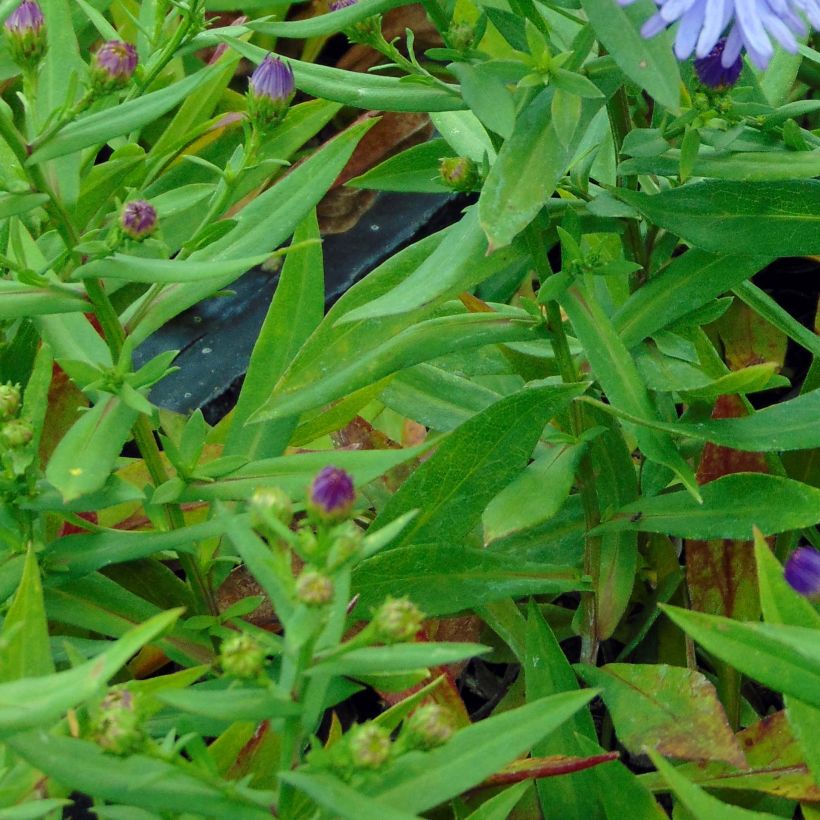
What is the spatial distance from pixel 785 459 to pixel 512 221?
555 millimetres

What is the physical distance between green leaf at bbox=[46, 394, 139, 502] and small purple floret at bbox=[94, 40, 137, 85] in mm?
223

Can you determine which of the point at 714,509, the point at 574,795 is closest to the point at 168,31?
the point at 714,509

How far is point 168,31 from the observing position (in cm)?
125

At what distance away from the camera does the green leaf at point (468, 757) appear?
0.66 m

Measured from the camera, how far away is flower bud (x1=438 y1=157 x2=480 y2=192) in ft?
2.97

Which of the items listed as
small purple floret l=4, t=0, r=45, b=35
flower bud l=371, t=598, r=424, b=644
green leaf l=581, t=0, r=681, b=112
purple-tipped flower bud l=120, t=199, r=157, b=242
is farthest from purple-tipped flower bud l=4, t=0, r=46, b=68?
flower bud l=371, t=598, r=424, b=644

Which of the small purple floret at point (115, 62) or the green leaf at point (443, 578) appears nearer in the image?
the small purple floret at point (115, 62)

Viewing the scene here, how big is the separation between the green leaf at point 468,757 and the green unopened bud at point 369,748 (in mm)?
54

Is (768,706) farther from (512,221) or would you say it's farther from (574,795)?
(512,221)

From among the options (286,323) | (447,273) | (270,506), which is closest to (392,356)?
(447,273)

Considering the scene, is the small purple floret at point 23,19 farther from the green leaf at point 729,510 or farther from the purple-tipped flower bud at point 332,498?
the green leaf at point 729,510

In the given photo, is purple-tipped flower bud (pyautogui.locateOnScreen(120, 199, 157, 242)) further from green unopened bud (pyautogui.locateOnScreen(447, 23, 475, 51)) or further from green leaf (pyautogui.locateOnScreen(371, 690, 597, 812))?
green leaf (pyautogui.locateOnScreen(371, 690, 597, 812))

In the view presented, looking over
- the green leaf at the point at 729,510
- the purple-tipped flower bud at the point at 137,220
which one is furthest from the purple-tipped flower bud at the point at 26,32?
the green leaf at the point at 729,510

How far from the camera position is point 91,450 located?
2.72ft
